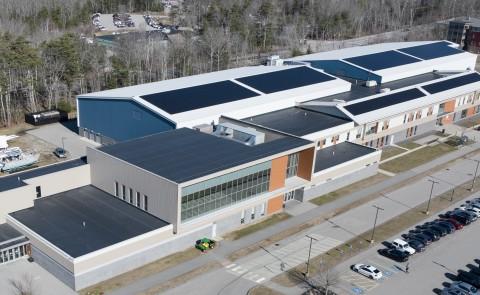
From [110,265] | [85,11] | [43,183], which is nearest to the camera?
[110,265]

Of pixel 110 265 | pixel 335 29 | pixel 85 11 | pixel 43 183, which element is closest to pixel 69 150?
pixel 43 183

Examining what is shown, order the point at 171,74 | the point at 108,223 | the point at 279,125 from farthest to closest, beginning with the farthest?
1. the point at 171,74
2. the point at 279,125
3. the point at 108,223

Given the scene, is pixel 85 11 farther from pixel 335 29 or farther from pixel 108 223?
pixel 108 223

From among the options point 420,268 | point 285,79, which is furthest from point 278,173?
point 285,79

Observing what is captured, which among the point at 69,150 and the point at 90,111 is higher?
the point at 90,111

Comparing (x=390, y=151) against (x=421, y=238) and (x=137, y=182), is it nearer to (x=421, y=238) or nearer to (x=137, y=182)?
(x=421, y=238)

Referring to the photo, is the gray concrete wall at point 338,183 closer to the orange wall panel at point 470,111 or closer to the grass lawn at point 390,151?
the grass lawn at point 390,151
